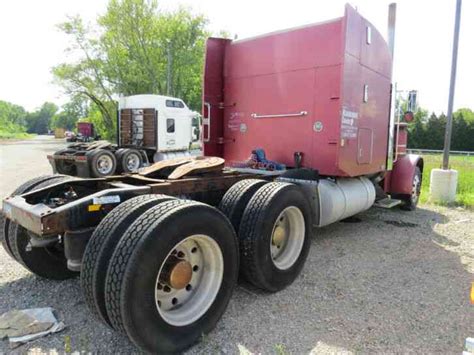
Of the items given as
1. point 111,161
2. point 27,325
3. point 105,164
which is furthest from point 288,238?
point 111,161

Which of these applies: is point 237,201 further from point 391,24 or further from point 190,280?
point 391,24

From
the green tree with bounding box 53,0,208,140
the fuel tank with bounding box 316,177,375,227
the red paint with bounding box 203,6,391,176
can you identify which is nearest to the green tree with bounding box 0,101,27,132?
the green tree with bounding box 53,0,208,140

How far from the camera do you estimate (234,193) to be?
391 cm

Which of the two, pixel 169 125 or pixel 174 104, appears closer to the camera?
pixel 169 125

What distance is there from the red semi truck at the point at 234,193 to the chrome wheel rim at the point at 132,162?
6847mm

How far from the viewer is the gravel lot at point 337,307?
2906mm

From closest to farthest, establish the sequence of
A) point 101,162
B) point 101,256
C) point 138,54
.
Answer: point 101,256
point 101,162
point 138,54

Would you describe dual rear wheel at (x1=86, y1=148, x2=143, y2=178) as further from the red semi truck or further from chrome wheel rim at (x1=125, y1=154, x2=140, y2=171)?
the red semi truck

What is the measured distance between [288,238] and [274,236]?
30 cm

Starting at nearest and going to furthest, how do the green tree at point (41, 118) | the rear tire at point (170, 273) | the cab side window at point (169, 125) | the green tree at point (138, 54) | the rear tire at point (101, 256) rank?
the rear tire at point (170, 273)
the rear tire at point (101, 256)
the cab side window at point (169, 125)
the green tree at point (138, 54)
the green tree at point (41, 118)

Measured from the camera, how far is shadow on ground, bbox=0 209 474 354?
2908mm

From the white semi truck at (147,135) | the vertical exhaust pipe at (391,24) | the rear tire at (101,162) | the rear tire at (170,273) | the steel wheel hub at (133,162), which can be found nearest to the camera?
the rear tire at (170,273)

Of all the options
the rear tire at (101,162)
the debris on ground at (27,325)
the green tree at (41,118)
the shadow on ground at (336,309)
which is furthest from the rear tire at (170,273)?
the green tree at (41,118)

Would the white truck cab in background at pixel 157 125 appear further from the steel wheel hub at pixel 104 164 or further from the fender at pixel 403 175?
the fender at pixel 403 175
